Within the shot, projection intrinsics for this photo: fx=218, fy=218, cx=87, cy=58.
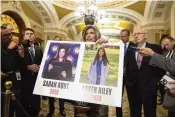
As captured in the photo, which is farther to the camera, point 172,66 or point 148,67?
point 148,67

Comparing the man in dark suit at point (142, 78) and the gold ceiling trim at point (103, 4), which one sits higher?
the gold ceiling trim at point (103, 4)

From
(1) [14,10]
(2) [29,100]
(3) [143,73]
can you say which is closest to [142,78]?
(3) [143,73]

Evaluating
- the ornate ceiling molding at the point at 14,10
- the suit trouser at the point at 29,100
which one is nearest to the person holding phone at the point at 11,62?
the suit trouser at the point at 29,100

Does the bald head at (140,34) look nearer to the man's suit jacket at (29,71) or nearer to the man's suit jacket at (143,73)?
the man's suit jacket at (143,73)

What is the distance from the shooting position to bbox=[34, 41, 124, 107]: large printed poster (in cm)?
213

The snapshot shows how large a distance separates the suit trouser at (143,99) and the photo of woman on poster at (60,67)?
1181 mm

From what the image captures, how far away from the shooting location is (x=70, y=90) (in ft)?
7.34

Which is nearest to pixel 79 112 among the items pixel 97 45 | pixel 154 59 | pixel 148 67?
pixel 97 45

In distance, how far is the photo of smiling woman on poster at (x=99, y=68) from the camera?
2.19m

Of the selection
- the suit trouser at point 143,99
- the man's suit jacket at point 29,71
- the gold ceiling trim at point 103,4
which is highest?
the gold ceiling trim at point 103,4

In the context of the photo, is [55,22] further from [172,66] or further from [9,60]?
[172,66]

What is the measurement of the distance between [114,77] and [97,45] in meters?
0.42

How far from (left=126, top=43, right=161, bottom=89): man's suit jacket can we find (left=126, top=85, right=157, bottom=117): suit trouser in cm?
8

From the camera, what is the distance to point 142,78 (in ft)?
9.70
